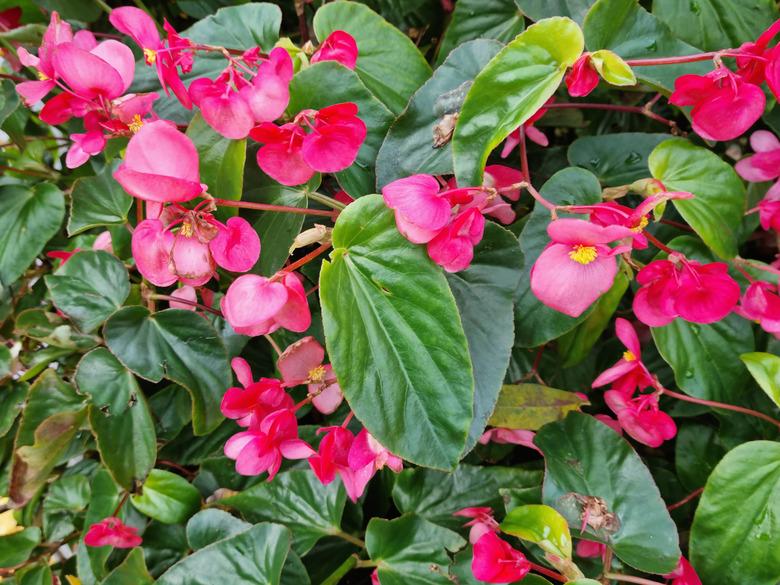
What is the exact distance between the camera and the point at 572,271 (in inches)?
16.4

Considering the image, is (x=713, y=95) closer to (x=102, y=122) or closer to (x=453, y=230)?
(x=453, y=230)

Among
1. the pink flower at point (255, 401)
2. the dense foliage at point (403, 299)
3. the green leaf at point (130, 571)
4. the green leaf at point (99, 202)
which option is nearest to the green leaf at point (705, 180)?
the dense foliage at point (403, 299)

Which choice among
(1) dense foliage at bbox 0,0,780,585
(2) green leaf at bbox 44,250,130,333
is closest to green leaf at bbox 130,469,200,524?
(1) dense foliage at bbox 0,0,780,585

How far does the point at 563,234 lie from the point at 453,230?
8cm

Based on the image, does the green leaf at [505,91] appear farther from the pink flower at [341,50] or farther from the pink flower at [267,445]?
the pink flower at [267,445]

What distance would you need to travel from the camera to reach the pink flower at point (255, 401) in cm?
52

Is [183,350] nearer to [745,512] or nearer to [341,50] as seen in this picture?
[341,50]

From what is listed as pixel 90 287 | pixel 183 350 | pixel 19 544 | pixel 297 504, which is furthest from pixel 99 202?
pixel 19 544

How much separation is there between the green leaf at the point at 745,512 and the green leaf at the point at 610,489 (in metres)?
0.05

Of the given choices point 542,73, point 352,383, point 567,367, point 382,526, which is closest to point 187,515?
point 382,526

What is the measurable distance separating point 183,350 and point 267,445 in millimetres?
181

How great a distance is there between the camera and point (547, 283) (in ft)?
1.38

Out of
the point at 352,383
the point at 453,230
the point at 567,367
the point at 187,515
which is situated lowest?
the point at 187,515

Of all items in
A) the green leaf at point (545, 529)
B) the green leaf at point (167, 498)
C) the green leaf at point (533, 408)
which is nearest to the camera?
the green leaf at point (545, 529)
